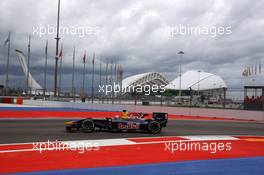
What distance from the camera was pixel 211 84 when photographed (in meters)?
94.6

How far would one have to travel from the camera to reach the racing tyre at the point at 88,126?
11783mm

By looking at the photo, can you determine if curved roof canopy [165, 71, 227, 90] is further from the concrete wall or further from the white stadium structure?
the concrete wall

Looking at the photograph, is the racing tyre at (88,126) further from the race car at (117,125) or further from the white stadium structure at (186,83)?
the white stadium structure at (186,83)

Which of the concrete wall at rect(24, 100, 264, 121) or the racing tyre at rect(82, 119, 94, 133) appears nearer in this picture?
the racing tyre at rect(82, 119, 94, 133)

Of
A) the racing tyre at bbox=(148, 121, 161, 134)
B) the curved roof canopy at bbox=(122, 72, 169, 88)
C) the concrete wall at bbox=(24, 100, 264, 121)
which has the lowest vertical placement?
the racing tyre at bbox=(148, 121, 161, 134)

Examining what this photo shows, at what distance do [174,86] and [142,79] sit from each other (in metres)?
9.37

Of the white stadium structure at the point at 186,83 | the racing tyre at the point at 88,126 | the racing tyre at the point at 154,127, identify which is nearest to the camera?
the racing tyre at the point at 88,126

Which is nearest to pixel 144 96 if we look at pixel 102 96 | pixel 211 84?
pixel 102 96

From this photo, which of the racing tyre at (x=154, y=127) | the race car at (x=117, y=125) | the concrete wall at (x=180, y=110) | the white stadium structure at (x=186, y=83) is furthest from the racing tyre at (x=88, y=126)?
the white stadium structure at (x=186, y=83)

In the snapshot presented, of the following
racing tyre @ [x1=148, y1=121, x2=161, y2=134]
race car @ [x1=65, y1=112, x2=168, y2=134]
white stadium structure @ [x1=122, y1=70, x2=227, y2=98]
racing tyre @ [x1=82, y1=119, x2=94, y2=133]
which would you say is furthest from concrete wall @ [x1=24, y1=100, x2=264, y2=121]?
white stadium structure @ [x1=122, y1=70, x2=227, y2=98]

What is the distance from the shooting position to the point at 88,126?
1183 centimetres

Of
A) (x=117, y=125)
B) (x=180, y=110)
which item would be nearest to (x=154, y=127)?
(x=117, y=125)

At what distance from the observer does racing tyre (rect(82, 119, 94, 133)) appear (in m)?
11.8

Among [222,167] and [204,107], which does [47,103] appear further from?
[222,167]
